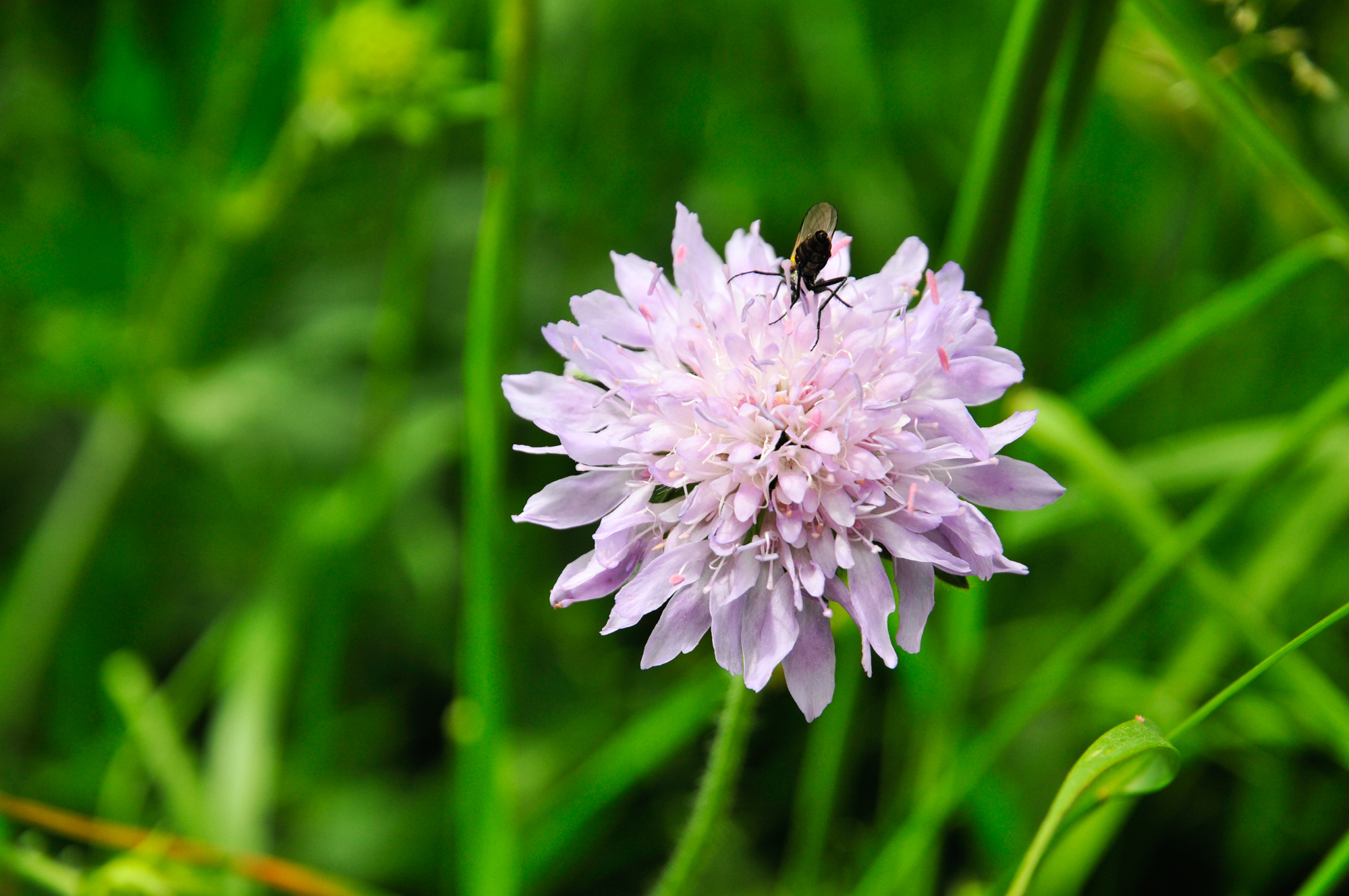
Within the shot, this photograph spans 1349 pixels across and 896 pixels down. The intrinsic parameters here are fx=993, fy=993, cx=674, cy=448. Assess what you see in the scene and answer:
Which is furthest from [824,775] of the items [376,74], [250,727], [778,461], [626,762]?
[376,74]

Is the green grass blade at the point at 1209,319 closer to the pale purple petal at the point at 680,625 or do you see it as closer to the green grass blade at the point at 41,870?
the pale purple petal at the point at 680,625

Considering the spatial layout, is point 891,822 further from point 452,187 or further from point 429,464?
point 452,187

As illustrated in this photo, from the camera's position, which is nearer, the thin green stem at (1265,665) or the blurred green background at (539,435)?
the thin green stem at (1265,665)

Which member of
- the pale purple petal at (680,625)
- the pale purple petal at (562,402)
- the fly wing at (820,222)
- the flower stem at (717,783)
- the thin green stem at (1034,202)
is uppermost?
the thin green stem at (1034,202)

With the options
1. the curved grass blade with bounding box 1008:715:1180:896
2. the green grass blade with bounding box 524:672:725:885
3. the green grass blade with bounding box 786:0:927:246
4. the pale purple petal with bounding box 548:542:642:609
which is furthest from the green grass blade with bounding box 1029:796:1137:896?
the green grass blade with bounding box 786:0:927:246

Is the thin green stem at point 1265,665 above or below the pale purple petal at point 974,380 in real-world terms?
below

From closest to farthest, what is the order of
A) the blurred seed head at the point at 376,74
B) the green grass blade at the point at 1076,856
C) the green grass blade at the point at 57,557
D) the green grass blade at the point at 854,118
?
the green grass blade at the point at 1076,856, the blurred seed head at the point at 376,74, the green grass blade at the point at 57,557, the green grass blade at the point at 854,118

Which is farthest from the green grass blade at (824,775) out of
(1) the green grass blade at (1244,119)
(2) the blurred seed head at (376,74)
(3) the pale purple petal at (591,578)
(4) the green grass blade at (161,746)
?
(2) the blurred seed head at (376,74)
